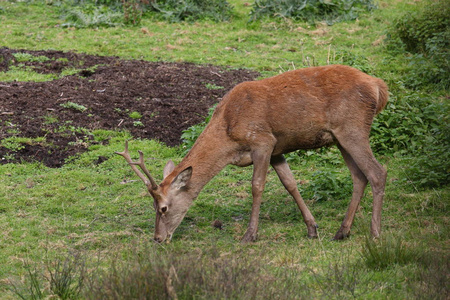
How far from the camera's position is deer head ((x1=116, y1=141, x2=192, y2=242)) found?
7480mm

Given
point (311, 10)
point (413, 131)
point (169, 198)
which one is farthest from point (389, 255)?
point (311, 10)

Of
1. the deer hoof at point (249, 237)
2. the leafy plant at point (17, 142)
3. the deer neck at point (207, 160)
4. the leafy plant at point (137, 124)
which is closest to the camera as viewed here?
the deer hoof at point (249, 237)

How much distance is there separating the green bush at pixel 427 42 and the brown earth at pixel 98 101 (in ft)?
11.7

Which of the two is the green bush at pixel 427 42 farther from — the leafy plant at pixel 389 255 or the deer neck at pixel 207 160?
the leafy plant at pixel 389 255

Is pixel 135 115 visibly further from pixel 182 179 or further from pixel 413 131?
pixel 413 131

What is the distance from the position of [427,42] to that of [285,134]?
7.43 meters

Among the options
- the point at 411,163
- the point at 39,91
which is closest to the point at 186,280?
the point at 411,163

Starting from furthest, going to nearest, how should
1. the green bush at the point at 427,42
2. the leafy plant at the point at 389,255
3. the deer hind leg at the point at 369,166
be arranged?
the green bush at the point at 427,42, the deer hind leg at the point at 369,166, the leafy plant at the point at 389,255

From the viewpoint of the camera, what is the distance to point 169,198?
7.59 meters

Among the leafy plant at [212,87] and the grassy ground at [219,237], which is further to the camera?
the leafy plant at [212,87]

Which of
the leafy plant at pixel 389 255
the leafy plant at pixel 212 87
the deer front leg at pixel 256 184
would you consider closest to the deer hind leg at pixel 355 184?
the deer front leg at pixel 256 184

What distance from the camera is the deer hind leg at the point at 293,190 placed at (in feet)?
25.5

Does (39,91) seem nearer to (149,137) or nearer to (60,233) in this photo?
(149,137)

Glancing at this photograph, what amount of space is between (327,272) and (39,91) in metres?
8.47
